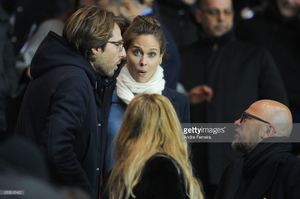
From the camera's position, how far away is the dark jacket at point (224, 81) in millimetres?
7355

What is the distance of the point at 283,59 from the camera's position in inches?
349

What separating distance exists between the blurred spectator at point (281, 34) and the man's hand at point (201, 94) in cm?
83

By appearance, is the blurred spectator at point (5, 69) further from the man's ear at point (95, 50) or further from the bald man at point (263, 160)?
the bald man at point (263, 160)

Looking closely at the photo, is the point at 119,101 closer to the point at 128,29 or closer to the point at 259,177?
the point at 128,29

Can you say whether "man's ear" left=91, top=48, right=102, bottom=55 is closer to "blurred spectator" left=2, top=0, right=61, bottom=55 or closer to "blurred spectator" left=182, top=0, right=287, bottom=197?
"blurred spectator" left=182, top=0, right=287, bottom=197

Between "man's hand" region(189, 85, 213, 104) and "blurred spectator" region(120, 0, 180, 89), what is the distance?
0.24 m

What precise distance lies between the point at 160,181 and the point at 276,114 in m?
1.06

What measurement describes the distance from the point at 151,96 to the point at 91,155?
553 millimetres

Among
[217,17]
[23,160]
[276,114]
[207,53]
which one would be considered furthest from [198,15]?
[23,160]

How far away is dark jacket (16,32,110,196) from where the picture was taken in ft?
21.6

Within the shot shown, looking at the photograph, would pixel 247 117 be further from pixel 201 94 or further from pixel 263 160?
pixel 201 94

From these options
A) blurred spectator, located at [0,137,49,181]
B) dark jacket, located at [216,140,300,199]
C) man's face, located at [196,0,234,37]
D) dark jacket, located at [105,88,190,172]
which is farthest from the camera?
man's face, located at [196,0,234,37]

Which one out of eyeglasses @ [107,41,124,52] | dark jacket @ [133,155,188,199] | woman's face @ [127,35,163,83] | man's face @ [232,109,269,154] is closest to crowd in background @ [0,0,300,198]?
man's face @ [232,109,269,154]

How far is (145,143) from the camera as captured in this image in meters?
6.35
